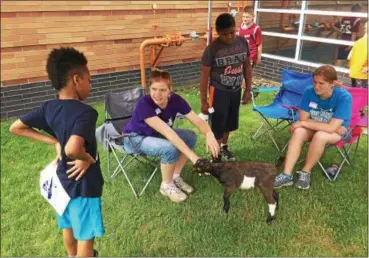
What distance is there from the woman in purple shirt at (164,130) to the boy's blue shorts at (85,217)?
805 mm

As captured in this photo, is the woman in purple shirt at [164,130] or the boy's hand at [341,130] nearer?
the woman in purple shirt at [164,130]

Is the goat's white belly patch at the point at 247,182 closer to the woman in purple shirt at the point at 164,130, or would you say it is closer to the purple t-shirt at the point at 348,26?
the woman in purple shirt at the point at 164,130

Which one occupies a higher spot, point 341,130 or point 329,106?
point 329,106

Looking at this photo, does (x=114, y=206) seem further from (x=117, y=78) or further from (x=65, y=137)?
(x=117, y=78)

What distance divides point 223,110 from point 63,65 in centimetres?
211

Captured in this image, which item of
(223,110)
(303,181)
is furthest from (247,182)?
(223,110)

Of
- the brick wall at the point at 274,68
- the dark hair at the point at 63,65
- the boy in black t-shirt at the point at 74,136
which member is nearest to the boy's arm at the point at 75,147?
the boy in black t-shirt at the point at 74,136

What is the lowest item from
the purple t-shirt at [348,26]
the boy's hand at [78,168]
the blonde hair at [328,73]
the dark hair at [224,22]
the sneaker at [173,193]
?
the sneaker at [173,193]

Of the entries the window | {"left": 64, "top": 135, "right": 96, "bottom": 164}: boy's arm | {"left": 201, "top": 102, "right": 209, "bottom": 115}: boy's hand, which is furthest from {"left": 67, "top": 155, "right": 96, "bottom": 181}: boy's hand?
the window

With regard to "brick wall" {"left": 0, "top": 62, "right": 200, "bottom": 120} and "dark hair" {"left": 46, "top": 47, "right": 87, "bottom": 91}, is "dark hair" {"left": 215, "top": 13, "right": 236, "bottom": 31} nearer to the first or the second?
"dark hair" {"left": 46, "top": 47, "right": 87, "bottom": 91}

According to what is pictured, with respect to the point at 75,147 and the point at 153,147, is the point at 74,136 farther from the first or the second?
the point at 153,147

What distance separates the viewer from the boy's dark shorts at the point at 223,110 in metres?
3.62

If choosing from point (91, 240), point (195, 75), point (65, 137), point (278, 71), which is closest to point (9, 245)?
point (91, 240)

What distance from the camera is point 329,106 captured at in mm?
3340
